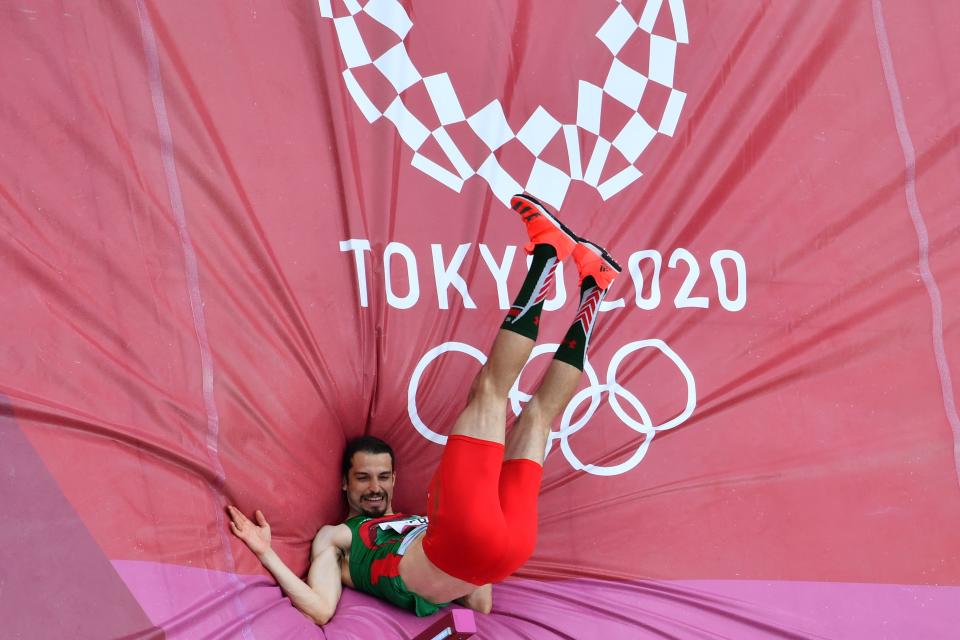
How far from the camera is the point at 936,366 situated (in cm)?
258

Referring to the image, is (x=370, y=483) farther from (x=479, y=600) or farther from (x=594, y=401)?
(x=594, y=401)

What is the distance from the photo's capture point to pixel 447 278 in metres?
2.49

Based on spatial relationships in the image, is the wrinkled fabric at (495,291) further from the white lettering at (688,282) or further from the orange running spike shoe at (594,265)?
the orange running spike shoe at (594,265)

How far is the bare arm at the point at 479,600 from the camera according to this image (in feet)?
7.28

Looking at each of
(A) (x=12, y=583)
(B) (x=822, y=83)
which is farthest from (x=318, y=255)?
(B) (x=822, y=83)

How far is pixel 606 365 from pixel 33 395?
4.04 feet

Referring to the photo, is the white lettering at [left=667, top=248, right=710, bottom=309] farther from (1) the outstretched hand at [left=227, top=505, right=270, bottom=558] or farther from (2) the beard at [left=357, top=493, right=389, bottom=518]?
(1) the outstretched hand at [left=227, top=505, right=270, bottom=558]

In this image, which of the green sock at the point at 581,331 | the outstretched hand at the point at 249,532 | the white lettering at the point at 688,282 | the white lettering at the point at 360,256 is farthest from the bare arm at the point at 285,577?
the white lettering at the point at 688,282

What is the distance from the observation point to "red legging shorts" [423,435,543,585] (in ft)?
6.59

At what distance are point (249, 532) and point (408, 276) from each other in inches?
27.6

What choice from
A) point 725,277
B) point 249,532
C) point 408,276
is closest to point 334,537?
point 249,532

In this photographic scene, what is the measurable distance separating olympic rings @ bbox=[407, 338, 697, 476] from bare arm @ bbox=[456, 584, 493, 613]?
344 millimetres

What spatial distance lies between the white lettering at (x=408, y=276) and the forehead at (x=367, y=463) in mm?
348

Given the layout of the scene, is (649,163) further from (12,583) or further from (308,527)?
(12,583)
